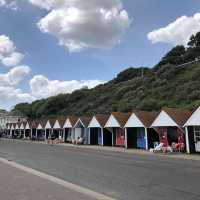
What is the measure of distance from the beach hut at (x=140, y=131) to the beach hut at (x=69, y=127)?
541 inches

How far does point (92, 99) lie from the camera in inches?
3954

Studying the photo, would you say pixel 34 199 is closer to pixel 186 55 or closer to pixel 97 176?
pixel 97 176

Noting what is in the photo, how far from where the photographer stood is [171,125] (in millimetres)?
27406

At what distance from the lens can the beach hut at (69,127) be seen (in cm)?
4641

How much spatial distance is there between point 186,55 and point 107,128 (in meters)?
58.1

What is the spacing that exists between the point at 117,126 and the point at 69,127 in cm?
1368

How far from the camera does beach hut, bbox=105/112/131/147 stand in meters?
35.4

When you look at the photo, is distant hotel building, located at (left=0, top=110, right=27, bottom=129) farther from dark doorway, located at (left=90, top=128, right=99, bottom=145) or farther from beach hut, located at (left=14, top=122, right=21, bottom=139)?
dark doorway, located at (left=90, top=128, right=99, bottom=145)

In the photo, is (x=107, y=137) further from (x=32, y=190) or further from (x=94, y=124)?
(x=32, y=190)

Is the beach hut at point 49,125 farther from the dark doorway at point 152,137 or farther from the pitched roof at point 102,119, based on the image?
the dark doorway at point 152,137

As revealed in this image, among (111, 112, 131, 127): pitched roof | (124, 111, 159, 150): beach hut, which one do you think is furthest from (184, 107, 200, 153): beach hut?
(111, 112, 131, 127): pitched roof

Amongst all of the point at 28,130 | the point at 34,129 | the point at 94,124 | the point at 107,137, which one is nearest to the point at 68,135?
the point at 94,124

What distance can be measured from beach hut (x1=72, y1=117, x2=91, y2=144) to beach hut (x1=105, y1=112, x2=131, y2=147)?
5.58m

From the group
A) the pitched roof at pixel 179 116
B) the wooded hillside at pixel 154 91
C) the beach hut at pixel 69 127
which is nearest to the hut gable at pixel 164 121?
the pitched roof at pixel 179 116
